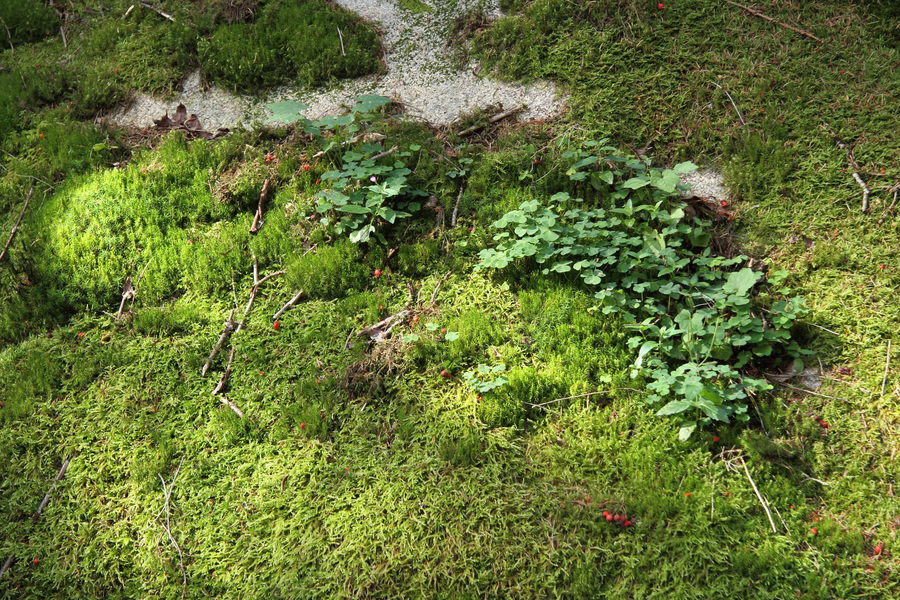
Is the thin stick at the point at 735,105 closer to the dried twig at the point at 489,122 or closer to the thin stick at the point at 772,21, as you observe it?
the thin stick at the point at 772,21

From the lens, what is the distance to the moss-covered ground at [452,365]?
9.51ft

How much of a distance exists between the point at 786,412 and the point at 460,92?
11.2 ft

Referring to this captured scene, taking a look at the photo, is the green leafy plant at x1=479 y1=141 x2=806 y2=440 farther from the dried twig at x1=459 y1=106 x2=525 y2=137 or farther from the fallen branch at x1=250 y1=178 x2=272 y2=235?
the fallen branch at x1=250 y1=178 x2=272 y2=235

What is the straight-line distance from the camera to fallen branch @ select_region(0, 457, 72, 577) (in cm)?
308

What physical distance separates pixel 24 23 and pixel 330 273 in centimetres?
479

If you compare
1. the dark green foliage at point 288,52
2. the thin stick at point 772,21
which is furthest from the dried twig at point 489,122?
the thin stick at point 772,21

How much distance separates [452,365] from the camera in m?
3.55

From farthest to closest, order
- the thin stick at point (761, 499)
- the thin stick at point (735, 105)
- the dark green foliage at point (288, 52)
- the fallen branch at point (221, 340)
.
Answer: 1. the dark green foliage at point (288, 52)
2. the thin stick at point (735, 105)
3. the fallen branch at point (221, 340)
4. the thin stick at point (761, 499)

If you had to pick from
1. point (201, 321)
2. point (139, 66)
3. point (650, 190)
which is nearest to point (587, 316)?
point (650, 190)

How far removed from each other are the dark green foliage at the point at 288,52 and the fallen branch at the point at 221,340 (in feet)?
7.95

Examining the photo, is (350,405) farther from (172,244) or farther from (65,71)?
(65,71)

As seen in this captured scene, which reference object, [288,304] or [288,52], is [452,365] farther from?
[288,52]

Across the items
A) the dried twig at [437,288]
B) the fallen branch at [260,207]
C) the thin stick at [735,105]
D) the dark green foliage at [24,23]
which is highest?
the thin stick at [735,105]

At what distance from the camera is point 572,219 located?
4.05 m
